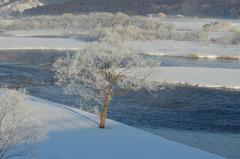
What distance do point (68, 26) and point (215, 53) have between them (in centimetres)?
4905

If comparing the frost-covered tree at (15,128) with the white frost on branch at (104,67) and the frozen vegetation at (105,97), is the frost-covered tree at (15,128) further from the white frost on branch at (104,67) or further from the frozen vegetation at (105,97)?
the white frost on branch at (104,67)

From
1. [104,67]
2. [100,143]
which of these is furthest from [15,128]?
[104,67]

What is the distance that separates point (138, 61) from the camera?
24.1m

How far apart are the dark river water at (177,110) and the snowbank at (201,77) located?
113 centimetres

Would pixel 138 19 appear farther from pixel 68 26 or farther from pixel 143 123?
pixel 143 123

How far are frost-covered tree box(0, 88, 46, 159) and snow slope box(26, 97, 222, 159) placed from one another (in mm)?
744

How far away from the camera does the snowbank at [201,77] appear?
33.9 metres

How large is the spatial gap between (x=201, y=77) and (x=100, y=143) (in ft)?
56.9

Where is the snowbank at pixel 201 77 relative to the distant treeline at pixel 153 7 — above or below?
below

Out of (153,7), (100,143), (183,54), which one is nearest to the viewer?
(100,143)

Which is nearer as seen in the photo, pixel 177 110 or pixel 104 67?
pixel 104 67

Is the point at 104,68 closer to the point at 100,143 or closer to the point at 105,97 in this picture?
the point at 105,97

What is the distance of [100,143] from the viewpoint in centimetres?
2012

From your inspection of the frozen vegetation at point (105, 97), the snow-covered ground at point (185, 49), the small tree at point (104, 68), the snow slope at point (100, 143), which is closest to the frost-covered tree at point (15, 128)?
the frozen vegetation at point (105, 97)
